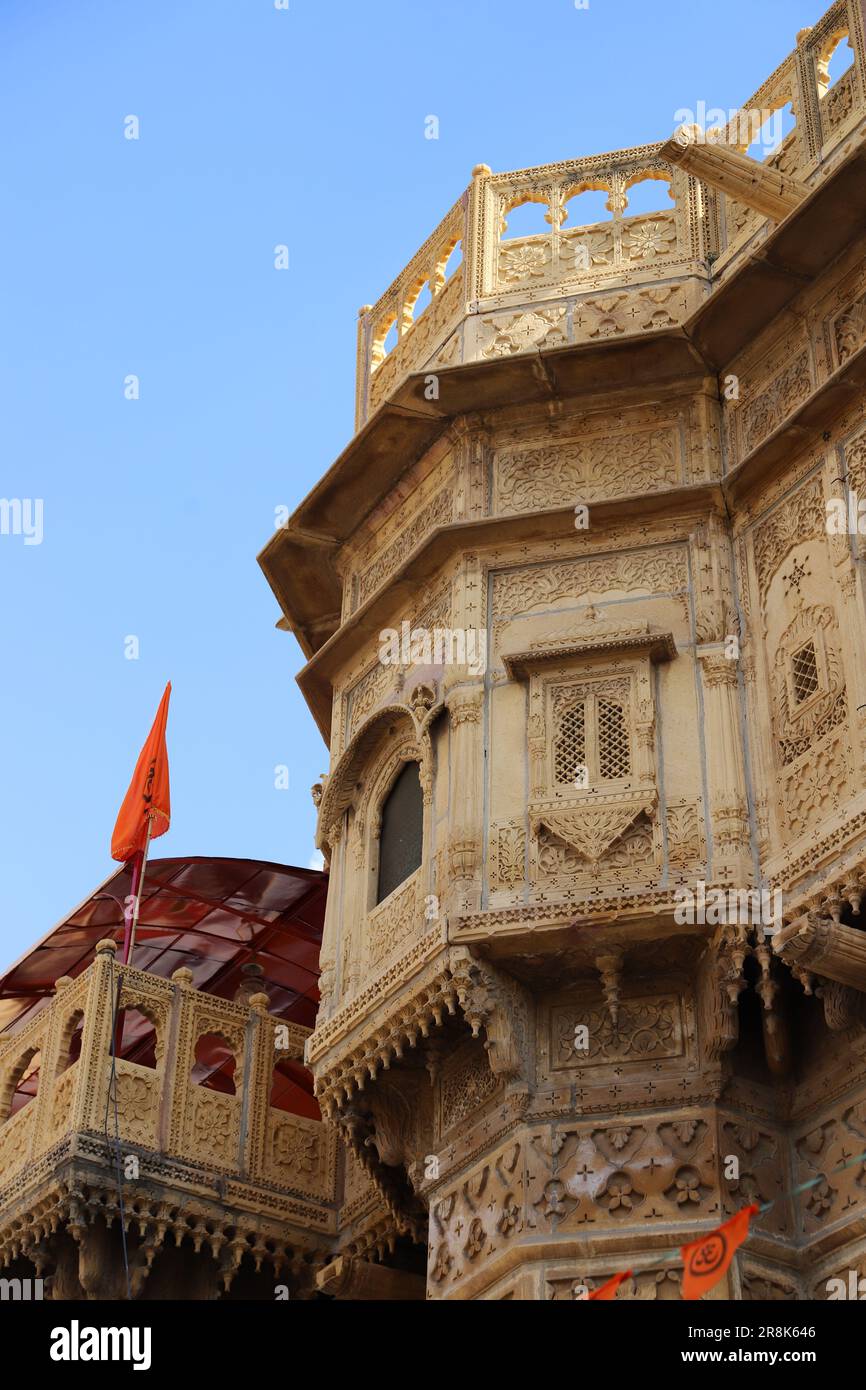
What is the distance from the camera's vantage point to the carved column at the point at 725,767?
48.1 ft

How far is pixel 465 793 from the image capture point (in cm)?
1566

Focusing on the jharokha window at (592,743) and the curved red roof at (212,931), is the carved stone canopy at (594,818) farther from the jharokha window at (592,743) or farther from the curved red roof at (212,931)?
the curved red roof at (212,931)

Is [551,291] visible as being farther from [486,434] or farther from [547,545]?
[547,545]

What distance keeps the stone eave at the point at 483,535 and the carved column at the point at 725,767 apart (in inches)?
55.2

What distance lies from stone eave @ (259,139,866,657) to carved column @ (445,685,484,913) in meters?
2.78

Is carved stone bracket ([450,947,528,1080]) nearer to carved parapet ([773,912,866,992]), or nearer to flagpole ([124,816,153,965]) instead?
carved parapet ([773,912,866,992])

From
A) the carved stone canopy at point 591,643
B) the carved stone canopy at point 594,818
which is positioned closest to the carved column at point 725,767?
the carved stone canopy at point 591,643

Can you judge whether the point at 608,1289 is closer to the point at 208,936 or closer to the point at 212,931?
the point at 208,936

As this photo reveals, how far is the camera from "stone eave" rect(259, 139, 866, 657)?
16.1 metres

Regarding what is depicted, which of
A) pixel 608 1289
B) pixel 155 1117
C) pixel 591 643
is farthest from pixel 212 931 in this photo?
pixel 608 1289

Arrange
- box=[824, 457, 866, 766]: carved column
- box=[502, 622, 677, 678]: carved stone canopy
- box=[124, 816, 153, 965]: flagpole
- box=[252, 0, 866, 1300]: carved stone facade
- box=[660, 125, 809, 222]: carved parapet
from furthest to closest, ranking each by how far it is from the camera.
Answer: box=[124, 816, 153, 965]: flagpole
box=[660, 125, 809, 222]: carved parapet
box=[502, 622, 677, 678]: carved stone canopy
box=[824, 457, 866, 766]: carved column
box=[252, 0, 866, 1300]: carved stone facade

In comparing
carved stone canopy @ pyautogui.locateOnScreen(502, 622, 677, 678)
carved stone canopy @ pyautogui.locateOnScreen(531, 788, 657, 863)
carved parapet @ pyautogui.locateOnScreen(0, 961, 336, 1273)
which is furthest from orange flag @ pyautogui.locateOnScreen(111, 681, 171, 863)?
carved stone canopy @ pyautogui.locateOnScreen(531, 788, 657, 863)

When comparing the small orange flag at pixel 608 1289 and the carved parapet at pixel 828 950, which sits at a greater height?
the carved parapet at pixel 828 950

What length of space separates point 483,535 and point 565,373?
1.50 metres
